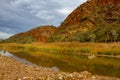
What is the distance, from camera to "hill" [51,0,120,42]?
3629 inches

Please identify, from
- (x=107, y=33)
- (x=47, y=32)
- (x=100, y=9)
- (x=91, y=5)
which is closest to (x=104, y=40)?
(x=107, y=33)

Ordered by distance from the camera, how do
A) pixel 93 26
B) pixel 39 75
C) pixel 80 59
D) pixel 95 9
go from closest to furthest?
pixel 39 75, pixel 80 59, pixel 93 26, pixel 95 9

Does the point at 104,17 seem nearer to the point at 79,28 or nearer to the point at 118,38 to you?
the point at 79,28

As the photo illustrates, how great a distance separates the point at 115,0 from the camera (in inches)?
6176

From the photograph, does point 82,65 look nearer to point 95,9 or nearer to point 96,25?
point 96,25

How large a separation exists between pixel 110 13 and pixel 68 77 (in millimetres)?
122848

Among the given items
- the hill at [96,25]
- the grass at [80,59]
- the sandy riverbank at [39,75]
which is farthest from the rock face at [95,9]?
the sandy riverbank at [39,75]

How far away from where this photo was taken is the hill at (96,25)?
92.2 metres

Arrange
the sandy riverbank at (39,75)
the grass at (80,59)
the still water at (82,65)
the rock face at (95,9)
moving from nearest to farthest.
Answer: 1. the sandy riverbank at (39,75)
2. the still water at (82,65)
3. the grass at (80,59)
4. the rock face at (95,9)

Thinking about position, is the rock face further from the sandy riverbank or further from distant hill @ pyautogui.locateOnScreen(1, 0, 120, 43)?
the sandy riverbank

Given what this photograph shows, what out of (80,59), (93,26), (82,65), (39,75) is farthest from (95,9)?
(39,75)

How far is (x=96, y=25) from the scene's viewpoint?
4968 inches

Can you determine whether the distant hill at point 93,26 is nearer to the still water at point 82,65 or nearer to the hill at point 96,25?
the hill at point 96,25

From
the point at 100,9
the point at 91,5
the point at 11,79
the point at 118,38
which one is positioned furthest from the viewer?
the point at 91,5
